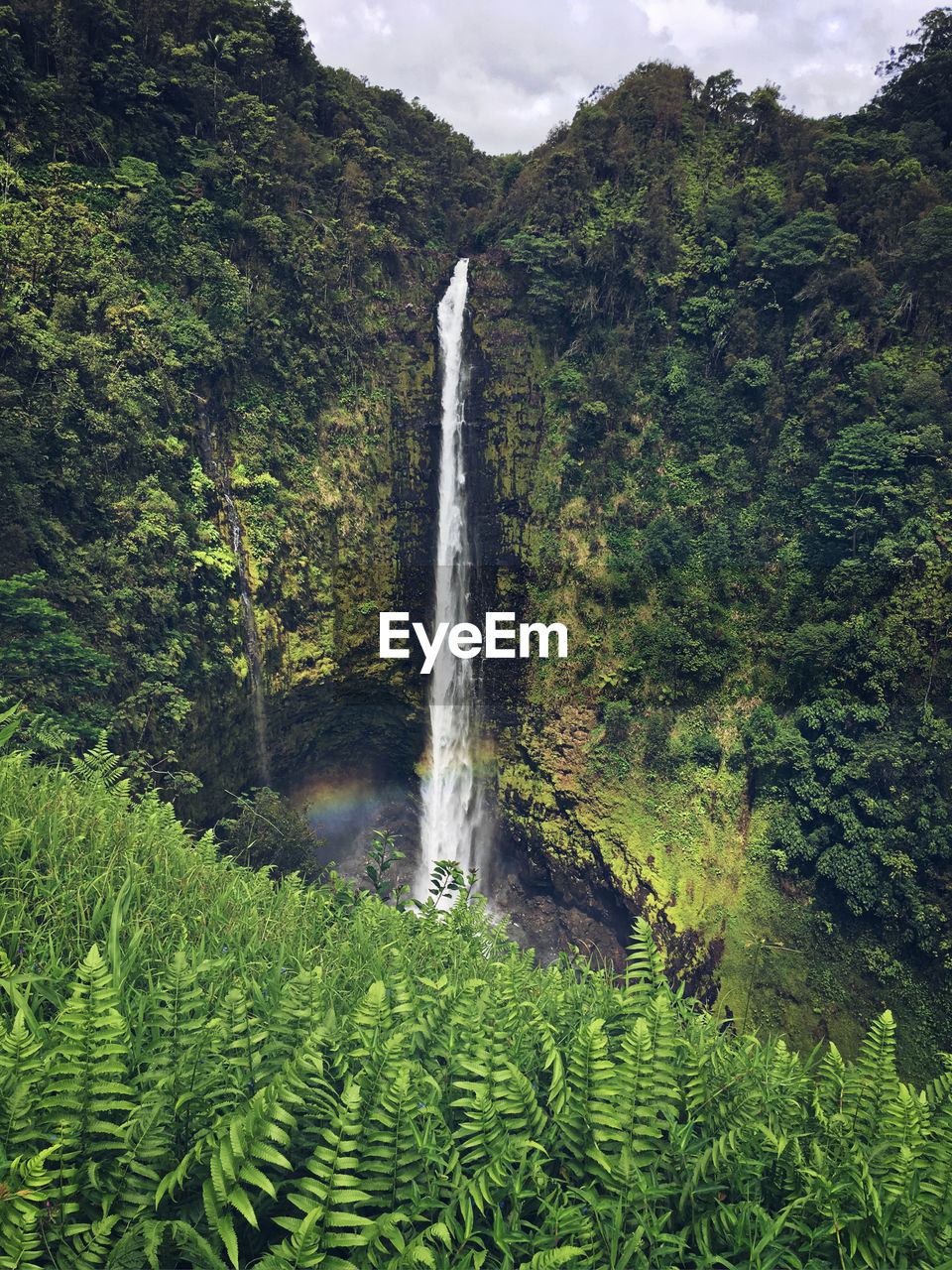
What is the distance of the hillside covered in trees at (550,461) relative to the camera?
12.0m

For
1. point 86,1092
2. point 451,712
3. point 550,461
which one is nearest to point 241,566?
point 451,712

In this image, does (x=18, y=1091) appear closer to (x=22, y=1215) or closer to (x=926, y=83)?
(x=22, y=1215)

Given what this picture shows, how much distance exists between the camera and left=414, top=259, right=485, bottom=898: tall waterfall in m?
18.4

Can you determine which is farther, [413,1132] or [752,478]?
[752,478]

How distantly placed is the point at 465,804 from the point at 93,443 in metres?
12.8

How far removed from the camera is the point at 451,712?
730 inches

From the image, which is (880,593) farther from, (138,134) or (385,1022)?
(138,134)

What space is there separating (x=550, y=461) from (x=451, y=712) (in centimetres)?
813

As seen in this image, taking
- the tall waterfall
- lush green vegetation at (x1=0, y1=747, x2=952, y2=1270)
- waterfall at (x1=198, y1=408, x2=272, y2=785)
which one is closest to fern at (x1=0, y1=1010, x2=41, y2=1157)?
lush green vegetation at (x1=0, y1=747, x2=952, y2=1270)

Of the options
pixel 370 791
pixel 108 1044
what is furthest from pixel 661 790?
pixel 108 1044

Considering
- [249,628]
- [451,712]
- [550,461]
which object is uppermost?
[550,461]

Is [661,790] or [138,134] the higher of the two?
[138,134]

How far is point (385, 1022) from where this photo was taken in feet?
6.88

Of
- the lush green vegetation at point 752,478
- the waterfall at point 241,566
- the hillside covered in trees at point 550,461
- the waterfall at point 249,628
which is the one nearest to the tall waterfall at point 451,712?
the hillside covered in trees at point 550,461
